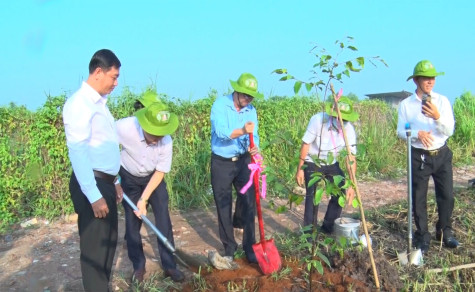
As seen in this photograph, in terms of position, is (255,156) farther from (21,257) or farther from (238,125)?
(21,257)

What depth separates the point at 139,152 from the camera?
11.9 feet

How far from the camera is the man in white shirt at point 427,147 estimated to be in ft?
13.2

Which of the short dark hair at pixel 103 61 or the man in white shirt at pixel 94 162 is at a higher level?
the short dark hair at pixel 103 61

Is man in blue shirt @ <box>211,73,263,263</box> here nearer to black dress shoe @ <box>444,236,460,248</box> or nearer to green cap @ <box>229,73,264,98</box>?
green cap @ <box>229,73,264,98</box>

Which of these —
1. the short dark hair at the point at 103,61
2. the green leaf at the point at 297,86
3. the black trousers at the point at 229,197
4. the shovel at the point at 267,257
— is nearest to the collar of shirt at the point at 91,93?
the short dark hair at the point at 103,61

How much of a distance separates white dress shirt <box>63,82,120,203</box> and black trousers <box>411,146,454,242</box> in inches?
114

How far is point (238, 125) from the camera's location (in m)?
4.06

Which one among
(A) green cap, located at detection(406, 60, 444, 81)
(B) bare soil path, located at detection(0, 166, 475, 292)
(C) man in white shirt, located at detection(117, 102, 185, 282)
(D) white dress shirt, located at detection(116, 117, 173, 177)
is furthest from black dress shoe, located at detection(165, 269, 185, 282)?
(A) green cap, located at detection(406, 60, 444, 81)

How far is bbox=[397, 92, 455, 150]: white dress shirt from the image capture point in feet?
13.2

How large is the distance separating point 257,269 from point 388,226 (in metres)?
2.06

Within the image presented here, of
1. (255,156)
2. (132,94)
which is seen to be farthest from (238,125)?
(132,94)

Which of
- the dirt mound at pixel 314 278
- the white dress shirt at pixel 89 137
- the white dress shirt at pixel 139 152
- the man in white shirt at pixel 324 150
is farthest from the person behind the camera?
the man in white shirt at pixel 324 150

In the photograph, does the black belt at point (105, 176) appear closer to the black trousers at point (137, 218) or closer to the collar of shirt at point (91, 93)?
the collar of shirt at point (91, 93)

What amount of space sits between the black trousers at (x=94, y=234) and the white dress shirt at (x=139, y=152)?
70 centimetres
